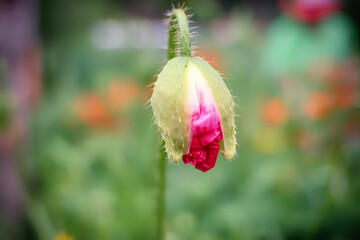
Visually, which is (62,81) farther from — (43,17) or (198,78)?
(43,17)

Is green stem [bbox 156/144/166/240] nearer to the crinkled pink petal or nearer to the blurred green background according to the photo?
the crinkled pink petal


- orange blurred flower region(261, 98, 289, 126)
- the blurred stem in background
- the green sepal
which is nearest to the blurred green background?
orange blurred flower region(261, 98, 289, 126)

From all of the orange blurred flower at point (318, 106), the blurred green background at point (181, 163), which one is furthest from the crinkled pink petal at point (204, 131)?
the orange blurred flower at point (318, 106)

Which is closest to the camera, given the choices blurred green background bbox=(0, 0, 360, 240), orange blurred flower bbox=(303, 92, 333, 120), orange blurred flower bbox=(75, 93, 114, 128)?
blurred green background bbox=(0, 0, 360, 240)

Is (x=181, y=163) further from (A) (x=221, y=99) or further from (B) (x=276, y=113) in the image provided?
(A) (x=221, y=99)

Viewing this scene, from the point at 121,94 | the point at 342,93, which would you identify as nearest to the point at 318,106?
the point at 342,93

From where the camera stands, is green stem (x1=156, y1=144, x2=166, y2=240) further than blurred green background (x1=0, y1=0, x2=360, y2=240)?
No

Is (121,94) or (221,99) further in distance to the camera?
(121,94)
